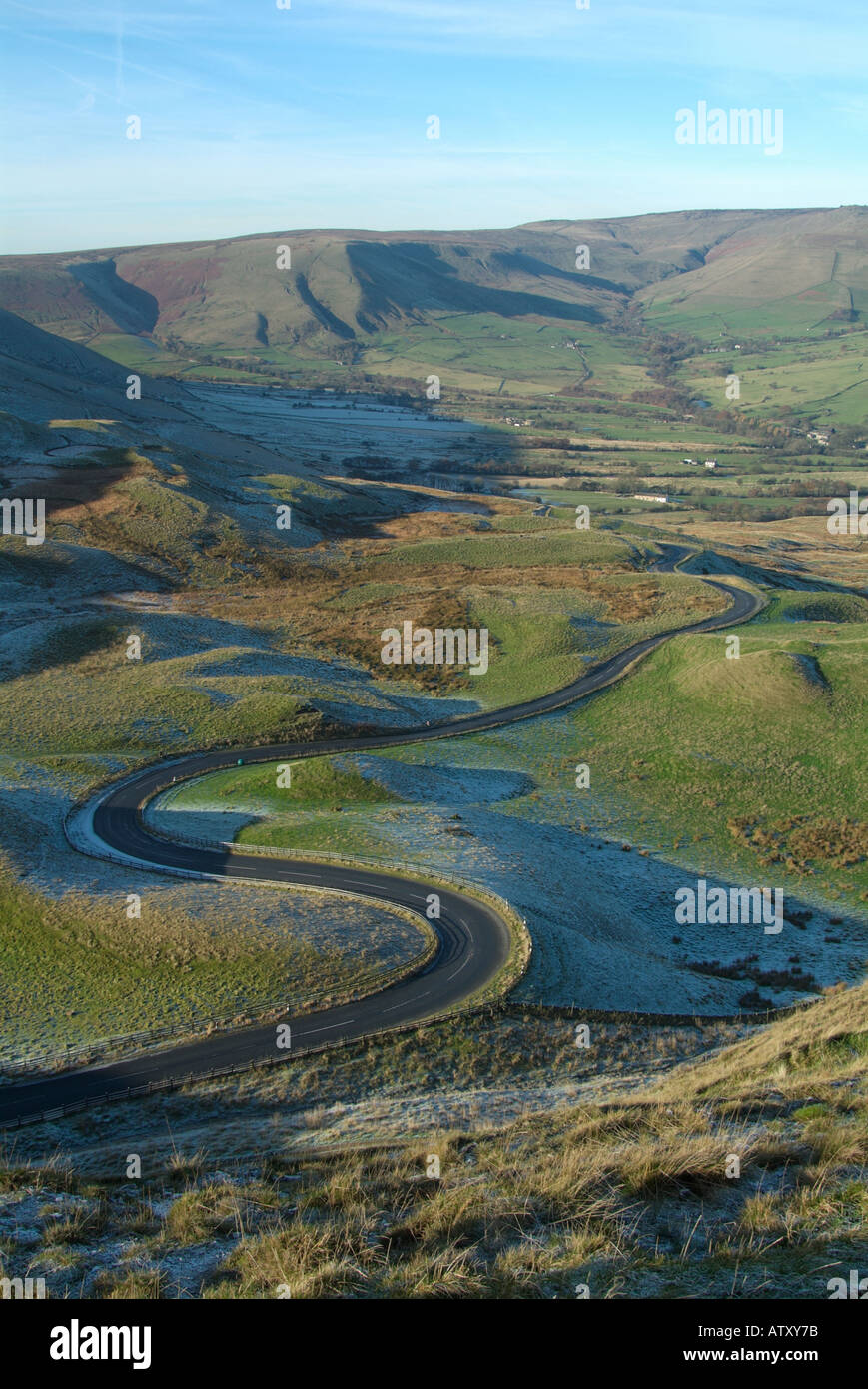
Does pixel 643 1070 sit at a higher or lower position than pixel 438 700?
lower

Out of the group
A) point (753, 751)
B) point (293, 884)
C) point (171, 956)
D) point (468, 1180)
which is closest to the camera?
point (468, 1180)

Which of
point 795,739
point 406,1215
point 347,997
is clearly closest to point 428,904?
point 347,997

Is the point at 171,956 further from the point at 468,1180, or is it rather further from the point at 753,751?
the point at 753,751

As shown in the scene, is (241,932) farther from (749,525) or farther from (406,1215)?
(749,525)

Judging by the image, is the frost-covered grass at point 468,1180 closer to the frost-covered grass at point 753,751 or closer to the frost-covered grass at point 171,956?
the frost-covered grass at point 171,956

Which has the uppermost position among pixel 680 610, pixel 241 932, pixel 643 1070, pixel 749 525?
pixel 749 525

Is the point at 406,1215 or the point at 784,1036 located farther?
the point at 784,1036

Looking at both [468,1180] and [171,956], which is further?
[171,956]

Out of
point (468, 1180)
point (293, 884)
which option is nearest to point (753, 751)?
point (293, 884)

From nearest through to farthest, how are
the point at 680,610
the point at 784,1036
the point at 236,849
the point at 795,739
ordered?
the point at 784,1036 < the point at 236,849 < the point at 795,739 < the point at 680,610
